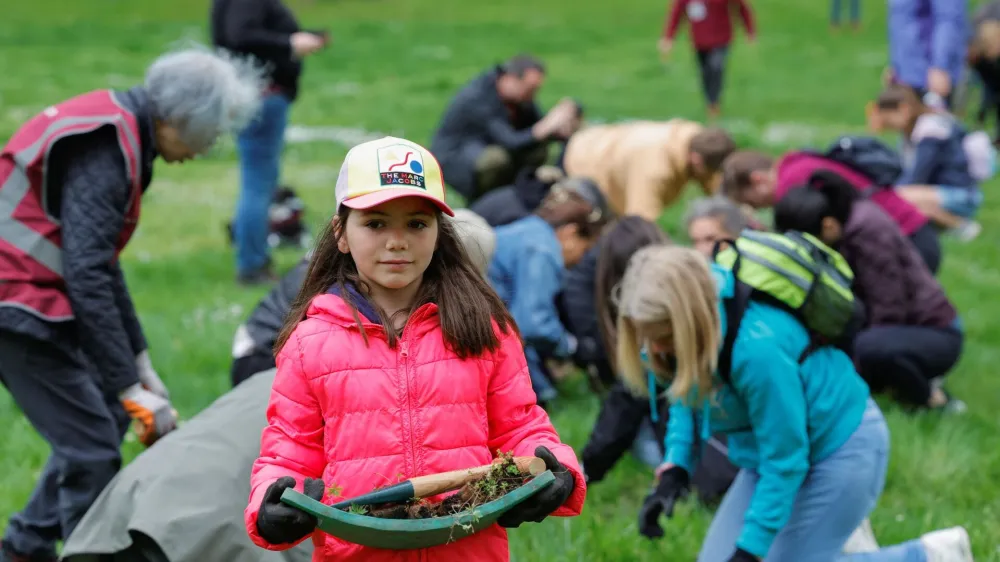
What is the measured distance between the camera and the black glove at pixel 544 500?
2.56 meters

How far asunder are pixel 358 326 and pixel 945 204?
623 cm

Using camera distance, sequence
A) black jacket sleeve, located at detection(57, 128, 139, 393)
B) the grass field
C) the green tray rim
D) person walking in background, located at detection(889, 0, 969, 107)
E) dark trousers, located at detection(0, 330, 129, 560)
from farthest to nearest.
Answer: person walking in background, located at detection(889, 0, 969, 107) → the grass field → dark trousers, located at detection(0, 330, 129, 560) → black jacket sleeve, located at detection(57, 128, 139, 393) → the green tray rim

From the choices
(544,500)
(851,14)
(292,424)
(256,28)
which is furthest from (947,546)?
(851,14)

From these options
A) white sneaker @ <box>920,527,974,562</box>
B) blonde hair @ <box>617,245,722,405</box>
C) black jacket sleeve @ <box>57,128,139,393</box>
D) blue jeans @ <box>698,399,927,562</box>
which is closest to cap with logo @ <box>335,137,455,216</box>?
blonde hair @ <box>617,245,722,405</box>

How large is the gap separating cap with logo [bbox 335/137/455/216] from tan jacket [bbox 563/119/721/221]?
5.31 meters

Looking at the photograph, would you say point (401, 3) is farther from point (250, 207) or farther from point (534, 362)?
point (534, 362)

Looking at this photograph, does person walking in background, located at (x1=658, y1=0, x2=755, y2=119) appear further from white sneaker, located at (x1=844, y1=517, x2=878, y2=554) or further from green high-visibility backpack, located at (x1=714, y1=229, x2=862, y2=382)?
green high-visibility backpack, located at (x1=714, y1=229, x2=862, y2=382)

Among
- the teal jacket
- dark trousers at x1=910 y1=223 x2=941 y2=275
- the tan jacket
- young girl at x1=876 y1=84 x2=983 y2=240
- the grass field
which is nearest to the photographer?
the teal jacket

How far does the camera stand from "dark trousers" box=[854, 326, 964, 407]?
20.4ft

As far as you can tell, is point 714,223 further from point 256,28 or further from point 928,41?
point 928,41

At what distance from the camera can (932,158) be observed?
814cm

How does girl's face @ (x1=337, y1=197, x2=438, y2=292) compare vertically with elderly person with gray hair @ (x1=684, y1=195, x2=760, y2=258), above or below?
above

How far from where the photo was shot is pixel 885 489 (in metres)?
5.25

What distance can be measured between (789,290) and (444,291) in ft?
4.57
